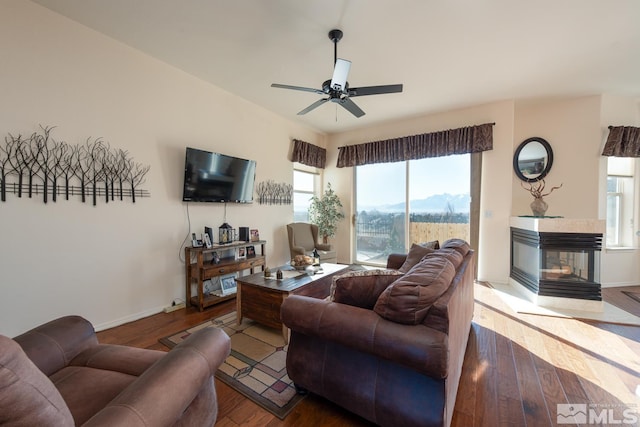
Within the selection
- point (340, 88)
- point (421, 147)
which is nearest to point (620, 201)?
point (421, 147)

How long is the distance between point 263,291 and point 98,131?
2236 mm

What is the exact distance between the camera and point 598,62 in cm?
296

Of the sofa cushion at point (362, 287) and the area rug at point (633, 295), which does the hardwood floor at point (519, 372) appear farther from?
the sofa cushion at point (362, 287)

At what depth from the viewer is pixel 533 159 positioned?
417 centimetres

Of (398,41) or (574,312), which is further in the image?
(574,312)

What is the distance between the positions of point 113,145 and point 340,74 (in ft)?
7.74

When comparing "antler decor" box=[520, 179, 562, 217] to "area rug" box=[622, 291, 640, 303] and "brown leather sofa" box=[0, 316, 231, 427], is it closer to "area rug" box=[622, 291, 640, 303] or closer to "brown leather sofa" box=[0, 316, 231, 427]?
"area rug" box=[622, 291, 640, 303]

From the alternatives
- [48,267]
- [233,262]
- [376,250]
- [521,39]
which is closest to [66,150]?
[48,267]

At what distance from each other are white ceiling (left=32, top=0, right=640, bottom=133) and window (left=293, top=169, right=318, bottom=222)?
5.93 feet

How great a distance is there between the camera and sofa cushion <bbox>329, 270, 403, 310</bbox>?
1.45 m

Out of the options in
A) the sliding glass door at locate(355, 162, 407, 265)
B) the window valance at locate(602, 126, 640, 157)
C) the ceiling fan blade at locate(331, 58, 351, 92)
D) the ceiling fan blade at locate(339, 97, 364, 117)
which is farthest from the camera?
the sliding glass door at locate(355, 162, 407, 265)

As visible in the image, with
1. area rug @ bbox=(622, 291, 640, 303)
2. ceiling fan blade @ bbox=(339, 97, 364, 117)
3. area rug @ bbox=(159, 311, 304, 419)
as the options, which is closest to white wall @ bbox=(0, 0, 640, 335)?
area rug @ bbox=(622, 291, 640, 303)

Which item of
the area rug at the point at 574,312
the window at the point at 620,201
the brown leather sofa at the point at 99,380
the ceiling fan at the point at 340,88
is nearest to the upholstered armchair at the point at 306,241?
the ceiling fan at the point at 340,88

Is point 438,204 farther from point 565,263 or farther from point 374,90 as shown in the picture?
point 374,90
